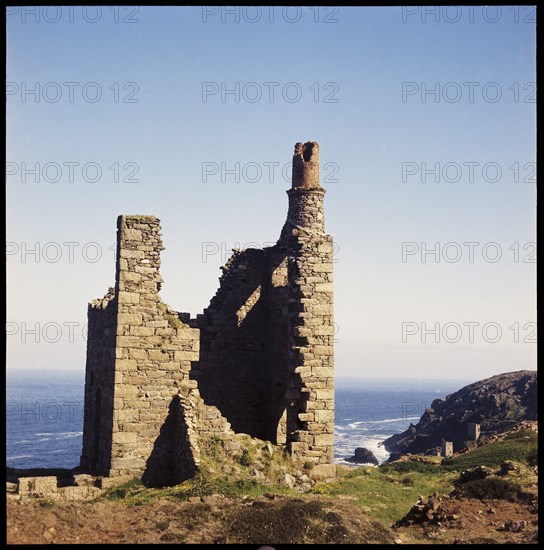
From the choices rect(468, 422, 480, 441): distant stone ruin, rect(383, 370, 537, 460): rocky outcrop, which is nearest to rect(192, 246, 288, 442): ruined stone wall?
rect(468, 422, 480, 441): distant stone ruin

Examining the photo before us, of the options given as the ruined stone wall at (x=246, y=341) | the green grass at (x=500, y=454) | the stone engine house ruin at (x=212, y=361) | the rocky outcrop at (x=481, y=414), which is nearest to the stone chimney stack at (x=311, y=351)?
the stone engine house ruin at (x=212, y=361)

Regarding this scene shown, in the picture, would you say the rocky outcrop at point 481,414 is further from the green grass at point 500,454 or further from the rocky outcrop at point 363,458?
the green grass at point 500,454

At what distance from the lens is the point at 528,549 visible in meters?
14.4

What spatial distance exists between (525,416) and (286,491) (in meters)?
43.4

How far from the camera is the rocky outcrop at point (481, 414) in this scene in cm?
5875

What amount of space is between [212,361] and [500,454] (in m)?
10.4

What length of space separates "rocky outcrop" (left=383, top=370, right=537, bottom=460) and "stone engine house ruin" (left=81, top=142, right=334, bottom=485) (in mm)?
32373

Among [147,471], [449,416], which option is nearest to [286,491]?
[147,471]

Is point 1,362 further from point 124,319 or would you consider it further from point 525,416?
point 525,416

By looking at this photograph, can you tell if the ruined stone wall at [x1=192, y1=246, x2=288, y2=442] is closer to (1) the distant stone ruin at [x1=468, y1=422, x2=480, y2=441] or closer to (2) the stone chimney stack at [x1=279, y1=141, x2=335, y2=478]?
(2) the stone chimney stack at [x1=279, y1=141, x2=335, y2=478]

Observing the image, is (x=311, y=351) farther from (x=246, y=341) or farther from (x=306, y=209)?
(x=306, y=209)

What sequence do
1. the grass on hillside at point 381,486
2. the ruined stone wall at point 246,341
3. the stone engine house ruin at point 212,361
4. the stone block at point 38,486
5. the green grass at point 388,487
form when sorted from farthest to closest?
the ruined stone wall at point 246,341 < the stone engine house ruin at point 212,361 < the green grass at point 388,487 < the stone block at point 38,486 < the grass on hillside at point 381,486

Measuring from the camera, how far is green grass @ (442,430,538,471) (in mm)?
25312

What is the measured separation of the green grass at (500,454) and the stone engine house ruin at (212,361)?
598 cm
